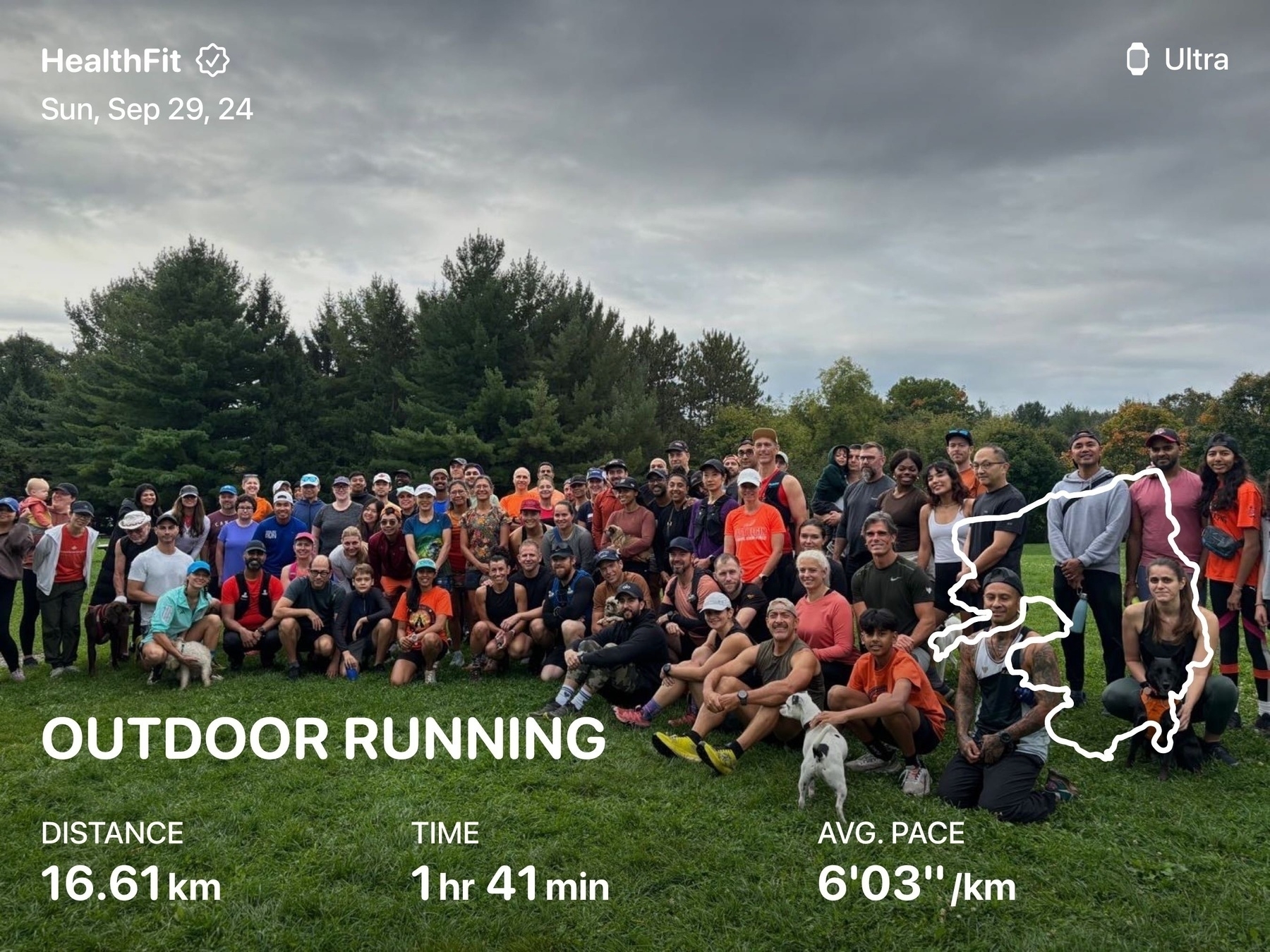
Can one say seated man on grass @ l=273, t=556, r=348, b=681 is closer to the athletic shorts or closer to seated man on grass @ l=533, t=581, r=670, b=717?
seated man on grass @ l=533, t=581, r=670, b=717

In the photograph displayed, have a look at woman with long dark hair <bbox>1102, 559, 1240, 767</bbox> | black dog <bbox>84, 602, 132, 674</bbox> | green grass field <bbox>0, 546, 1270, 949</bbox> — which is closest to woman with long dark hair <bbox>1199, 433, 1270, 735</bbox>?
green grass field <bbox>0, 546, 1270, 949</bbox>

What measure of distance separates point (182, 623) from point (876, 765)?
Answer: 7.40m

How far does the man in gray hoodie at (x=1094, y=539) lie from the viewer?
279 inches

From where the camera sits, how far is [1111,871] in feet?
15.1

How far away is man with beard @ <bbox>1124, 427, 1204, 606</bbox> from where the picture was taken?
6.96m

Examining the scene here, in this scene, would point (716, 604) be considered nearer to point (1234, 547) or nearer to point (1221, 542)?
point (1221, 542)

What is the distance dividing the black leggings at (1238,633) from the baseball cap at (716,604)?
411 centimetres

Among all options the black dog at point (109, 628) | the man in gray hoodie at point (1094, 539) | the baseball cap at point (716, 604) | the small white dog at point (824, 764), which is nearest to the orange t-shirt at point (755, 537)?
the baseball cap at point (716, 604)

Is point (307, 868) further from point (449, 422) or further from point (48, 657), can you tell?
point (449, 422)

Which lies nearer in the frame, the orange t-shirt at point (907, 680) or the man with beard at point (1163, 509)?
the orange t-shirt at point (907, 680)

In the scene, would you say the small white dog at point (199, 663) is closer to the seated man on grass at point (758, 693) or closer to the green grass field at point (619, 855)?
the green grass field at point (619, 855)

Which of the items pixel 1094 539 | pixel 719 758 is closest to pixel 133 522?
pixel 719 758

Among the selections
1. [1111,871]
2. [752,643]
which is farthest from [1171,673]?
[752,643]

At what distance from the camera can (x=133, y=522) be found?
971cm
